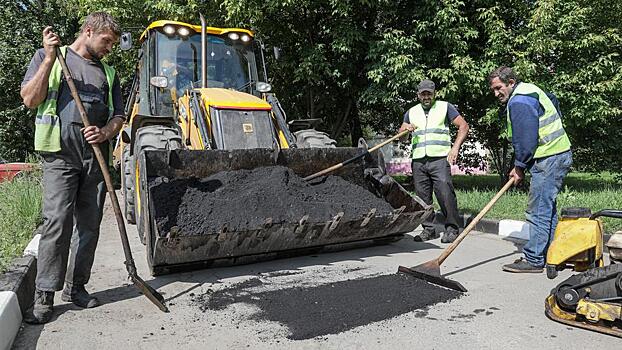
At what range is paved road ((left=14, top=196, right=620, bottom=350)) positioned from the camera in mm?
3080

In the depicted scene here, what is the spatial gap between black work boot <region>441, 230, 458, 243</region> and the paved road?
42.6 inches

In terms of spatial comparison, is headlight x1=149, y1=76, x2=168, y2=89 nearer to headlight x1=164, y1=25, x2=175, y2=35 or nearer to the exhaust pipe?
the exhaust pipe

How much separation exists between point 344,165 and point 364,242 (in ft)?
2.91

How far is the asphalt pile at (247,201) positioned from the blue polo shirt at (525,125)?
1.42 meters

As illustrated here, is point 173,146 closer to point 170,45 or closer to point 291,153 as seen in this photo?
point 291,153

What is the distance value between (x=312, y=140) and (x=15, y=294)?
4.15 metres

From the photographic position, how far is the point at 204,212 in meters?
4.53

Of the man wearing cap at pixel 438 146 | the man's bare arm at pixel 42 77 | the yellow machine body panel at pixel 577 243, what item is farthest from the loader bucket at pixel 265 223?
the yellow machine body panel at pixel 577 243

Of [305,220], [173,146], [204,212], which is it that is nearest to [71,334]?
[204,212]

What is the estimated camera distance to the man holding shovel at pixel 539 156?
179 inches

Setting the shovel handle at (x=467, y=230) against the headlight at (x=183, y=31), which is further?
the headlight at (x=183, y=31)

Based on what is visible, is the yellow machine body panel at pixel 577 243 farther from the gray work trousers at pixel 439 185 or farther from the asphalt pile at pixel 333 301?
the gray work trousers at pixel 439 185

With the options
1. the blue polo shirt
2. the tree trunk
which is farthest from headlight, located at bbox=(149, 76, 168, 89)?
the tree trunk

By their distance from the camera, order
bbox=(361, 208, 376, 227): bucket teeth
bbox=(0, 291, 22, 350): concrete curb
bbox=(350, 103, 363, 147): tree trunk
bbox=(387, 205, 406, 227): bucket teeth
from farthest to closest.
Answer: bbox=(350, 103, 363, 147): tree trunk < bbox=(387, 205, 406, 227): bucket teeth < bbox=(361, 208, 376, 227): bucket teeth < bbox=(0, 291, 22, 350): concrete curb
